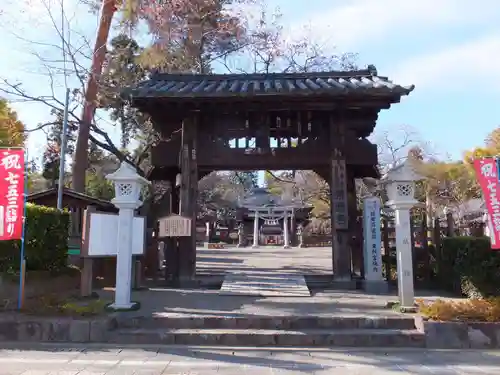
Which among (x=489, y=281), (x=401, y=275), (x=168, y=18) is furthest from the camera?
(x=168, y=18)

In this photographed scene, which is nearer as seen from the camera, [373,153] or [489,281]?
[489,281]

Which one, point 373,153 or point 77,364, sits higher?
point 373,153

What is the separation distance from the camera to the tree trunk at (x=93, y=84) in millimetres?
13477

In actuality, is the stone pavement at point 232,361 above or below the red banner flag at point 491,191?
below

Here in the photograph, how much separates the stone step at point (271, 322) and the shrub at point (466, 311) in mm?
393

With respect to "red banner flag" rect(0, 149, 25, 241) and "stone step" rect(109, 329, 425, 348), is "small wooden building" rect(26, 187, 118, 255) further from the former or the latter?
"stone step" rect(109, 329, 425, 348)

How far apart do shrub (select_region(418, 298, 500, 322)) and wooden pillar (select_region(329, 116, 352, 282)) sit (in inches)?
129

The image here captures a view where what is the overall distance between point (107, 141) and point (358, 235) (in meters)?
11.1

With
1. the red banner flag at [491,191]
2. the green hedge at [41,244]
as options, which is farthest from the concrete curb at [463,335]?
the green hedge at [41,244]

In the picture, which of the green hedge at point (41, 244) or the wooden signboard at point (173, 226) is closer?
the green hedge at point (41, 244)

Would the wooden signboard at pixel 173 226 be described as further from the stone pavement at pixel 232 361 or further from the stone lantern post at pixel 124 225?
the stone pavement at pixel 232 361

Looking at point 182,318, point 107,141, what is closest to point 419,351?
point 182,318

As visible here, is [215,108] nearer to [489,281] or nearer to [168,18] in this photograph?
[168,18]

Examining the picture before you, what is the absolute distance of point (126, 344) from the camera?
6324 millimetres
